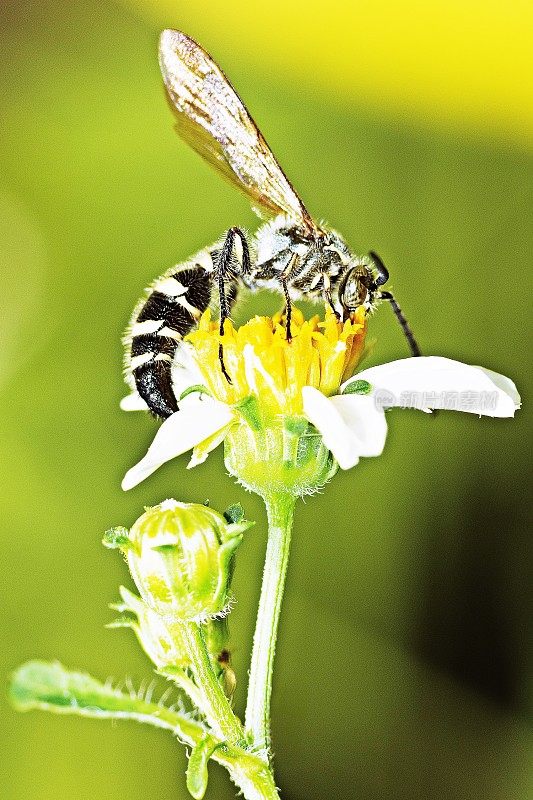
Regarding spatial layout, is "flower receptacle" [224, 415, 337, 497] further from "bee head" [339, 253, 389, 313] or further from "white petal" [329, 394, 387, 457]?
"bee head" [339, 253, 389, 313]

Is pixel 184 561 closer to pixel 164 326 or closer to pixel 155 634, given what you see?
pixel 155 634

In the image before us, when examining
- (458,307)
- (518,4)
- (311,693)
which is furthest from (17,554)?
(518,4)

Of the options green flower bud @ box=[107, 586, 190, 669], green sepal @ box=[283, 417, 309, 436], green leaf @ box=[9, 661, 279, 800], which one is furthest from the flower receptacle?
green leaf @ box=[9, 661, 279, 800]

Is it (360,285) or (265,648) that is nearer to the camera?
(265,648)

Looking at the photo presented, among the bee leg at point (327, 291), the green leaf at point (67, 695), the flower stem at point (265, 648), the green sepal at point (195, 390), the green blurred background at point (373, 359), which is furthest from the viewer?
the green blurred background at point (373, 359)

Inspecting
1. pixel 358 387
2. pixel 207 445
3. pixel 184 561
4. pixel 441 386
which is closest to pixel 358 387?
pixel 358 387

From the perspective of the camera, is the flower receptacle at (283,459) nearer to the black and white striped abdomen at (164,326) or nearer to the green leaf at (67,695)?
the black and white striped abdomen at (164,326)

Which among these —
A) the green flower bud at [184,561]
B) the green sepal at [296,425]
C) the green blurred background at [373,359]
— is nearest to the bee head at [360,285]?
the green sepal at [296,425]
